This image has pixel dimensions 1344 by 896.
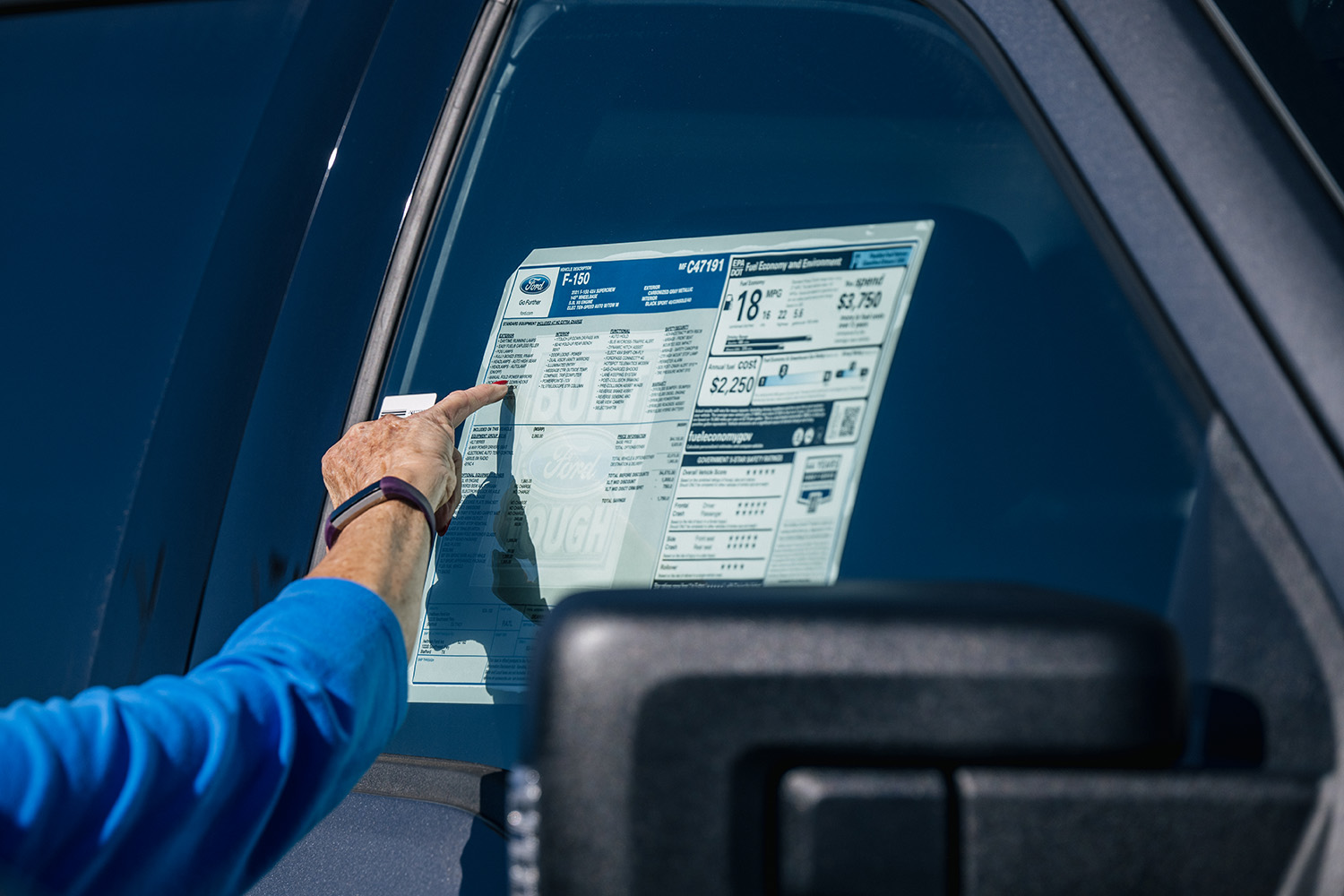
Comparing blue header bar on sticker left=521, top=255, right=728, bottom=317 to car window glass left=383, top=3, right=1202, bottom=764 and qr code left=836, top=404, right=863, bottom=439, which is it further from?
qr code left=836, top=404, right=863, bottom=439

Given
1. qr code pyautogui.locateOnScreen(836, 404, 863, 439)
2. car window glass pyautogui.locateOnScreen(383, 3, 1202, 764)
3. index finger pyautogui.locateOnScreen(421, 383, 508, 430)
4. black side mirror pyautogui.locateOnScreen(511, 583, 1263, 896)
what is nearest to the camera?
black side mirror pyautogui.locateOnScreen(511, 583, 1263, 896)

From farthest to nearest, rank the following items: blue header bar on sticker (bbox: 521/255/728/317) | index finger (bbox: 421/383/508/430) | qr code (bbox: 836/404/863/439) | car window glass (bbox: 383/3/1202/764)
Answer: index finger (bbox: 421/383/508/430), blue header bar on sticker (bbox: 521/255/728/317), qr code (bbox: 836/404/863/439), car window glass (bbox: 383/3/1202/764)

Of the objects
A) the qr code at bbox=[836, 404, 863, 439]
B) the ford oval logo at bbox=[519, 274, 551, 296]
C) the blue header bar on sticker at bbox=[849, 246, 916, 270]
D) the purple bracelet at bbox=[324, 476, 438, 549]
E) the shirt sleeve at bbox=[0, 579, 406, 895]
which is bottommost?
the shirt sleeve at bbox=[0, 579, 406, 895]

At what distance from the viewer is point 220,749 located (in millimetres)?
923

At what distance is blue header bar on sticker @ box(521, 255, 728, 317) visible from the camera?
1.16m

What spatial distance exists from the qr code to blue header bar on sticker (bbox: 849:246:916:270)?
15 centimetres

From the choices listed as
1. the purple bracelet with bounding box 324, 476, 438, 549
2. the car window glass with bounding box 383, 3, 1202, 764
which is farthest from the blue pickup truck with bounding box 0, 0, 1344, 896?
the purple bracelet with bounding box 324, 476, 438, 549

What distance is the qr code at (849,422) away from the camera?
3.28 feet

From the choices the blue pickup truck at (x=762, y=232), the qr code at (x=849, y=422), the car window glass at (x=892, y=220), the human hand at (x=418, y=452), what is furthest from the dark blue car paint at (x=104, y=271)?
the qr code at (x=849, y=422)

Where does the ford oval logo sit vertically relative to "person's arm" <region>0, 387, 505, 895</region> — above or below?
above

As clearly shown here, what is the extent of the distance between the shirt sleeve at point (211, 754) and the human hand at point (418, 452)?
182 mm

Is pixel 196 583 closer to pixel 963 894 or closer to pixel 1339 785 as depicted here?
pixel 963 894

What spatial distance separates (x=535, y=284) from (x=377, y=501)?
34cm

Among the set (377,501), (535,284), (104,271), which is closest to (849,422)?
(535,284)
